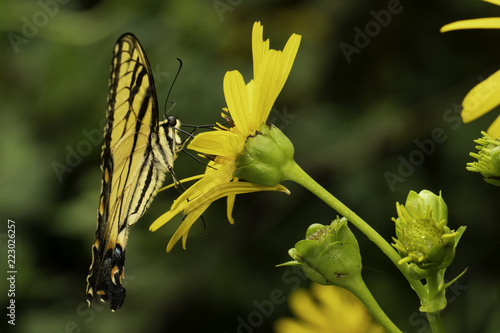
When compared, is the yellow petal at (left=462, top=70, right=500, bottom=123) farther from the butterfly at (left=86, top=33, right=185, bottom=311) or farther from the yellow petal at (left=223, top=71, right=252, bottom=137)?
the butterfly at (left=86, top=33, right=185, bottom=311)

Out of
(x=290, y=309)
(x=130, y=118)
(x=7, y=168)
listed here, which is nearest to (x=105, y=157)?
(x=130, y=118)

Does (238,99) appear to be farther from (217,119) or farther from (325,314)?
(325,314)

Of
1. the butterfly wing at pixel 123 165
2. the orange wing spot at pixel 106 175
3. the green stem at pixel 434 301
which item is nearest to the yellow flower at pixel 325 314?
the butterfly wing at pixel 123 165

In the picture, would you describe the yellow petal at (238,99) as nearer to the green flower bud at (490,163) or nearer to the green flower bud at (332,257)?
the green flower bud at (332,257)

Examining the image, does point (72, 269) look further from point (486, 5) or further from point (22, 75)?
point (486, 5)

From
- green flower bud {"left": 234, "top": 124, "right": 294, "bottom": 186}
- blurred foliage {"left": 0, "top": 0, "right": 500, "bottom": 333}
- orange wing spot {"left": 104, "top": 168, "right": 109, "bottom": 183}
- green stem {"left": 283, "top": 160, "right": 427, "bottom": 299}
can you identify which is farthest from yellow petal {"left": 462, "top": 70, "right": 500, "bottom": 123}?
→ blurred foliage {"left": 0, "top": 0, "right": 500, "bottom": 333}
